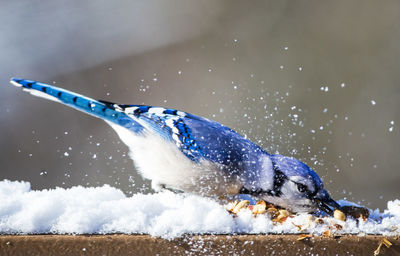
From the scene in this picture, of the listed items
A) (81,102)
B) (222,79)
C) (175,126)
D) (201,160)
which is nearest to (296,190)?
(201,160)

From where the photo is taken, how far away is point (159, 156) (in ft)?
4.55

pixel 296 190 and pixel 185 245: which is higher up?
pixel 296 190

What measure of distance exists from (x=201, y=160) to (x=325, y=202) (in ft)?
1.07

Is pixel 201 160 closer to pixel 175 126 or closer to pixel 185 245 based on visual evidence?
pixel 175 126

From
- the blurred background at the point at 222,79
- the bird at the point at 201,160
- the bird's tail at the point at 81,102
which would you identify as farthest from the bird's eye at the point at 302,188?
the blurred background at the point at 222,79

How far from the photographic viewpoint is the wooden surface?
958 millimetres

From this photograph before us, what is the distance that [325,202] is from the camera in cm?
125

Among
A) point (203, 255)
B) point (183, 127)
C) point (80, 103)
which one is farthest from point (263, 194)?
point (80, 103)

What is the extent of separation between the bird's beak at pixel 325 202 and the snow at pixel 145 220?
0.13 metres

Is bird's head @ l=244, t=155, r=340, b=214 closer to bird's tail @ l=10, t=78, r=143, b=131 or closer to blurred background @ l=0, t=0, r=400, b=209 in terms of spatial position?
bird's tail @ l=10, t=78, r=143, b=131

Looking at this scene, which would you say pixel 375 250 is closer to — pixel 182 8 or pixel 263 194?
pixel 263 194

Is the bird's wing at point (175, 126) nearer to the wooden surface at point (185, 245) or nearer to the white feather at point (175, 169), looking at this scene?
the white feather at point (175, 169)

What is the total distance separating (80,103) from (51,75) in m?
1.11

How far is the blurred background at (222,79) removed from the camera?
2.35 meters
